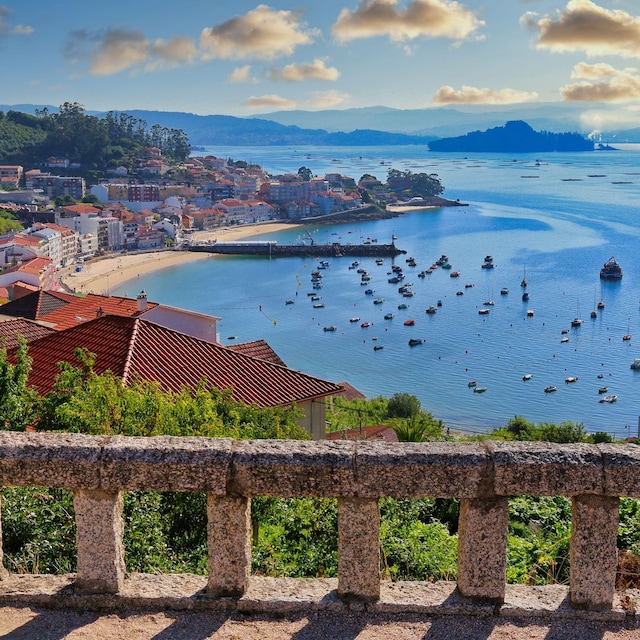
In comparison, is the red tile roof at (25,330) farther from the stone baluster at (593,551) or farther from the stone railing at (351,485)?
the stone baluster at (593,551)

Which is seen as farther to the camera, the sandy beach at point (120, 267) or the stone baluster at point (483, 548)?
the sandy beach at point (120, 267)

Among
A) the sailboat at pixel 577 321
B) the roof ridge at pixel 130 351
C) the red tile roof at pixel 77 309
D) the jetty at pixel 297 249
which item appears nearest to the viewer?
the roof ridge at pixel 130 351

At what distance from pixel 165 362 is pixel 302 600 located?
10.7 metres

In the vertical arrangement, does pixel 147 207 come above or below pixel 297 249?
above

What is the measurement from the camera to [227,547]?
4.81 meters

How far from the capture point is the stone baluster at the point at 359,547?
471 centimetres

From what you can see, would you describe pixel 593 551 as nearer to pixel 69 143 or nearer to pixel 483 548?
pixel 483 548

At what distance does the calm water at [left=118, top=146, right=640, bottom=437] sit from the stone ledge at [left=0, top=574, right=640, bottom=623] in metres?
39.0

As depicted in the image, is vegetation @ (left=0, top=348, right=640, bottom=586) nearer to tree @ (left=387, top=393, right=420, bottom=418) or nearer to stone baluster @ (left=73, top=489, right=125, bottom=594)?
stone baluster @ (left=73, top=489, right=125, bottom=594)

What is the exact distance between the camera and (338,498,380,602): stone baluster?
4715 millimetres

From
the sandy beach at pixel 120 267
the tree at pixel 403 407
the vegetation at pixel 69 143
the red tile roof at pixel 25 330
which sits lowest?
A: the tree at pixel 403 407

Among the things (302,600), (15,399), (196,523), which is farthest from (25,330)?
(302,600)

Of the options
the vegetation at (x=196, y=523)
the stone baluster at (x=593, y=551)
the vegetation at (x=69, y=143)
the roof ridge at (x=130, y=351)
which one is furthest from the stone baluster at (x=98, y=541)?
the vegetation at (x=69, y=143)

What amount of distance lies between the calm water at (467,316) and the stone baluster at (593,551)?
3903 cm
